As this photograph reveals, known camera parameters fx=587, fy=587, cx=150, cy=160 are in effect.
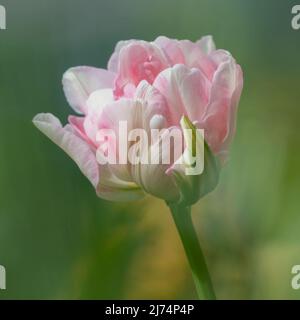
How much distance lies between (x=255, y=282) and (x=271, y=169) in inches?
6.1

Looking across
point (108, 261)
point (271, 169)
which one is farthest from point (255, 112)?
point (108, 261)

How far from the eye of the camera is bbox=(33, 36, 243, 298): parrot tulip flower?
71 centimetres

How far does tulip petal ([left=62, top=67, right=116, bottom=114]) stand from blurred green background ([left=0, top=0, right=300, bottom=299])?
1 cm

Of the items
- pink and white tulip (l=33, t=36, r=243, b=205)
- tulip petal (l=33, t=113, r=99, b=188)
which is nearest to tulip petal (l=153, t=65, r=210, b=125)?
pink and white tulip (l=33, t=36, r=243, b=205)

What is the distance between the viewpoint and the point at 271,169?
793 millimetres

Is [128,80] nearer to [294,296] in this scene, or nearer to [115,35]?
[115,35]

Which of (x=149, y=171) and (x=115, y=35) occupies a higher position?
(x=115, y=35)

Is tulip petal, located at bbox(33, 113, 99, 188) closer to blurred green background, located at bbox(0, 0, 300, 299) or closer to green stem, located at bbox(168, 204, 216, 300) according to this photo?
blurred green background, located at bbox(0, 0, 300, 299)

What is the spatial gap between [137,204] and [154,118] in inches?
5.2

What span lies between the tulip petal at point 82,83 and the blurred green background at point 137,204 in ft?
0.04

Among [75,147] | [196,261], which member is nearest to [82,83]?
[75,147]

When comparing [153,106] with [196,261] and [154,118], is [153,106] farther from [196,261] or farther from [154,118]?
[196,261]
